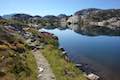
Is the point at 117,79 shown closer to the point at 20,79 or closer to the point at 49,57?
the point at 49,57

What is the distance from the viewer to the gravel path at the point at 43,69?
99.5ft

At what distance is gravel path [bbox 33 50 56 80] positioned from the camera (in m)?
30.3

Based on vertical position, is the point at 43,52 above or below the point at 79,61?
above

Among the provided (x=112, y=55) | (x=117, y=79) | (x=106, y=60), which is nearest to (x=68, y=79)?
(x=117, y=79)

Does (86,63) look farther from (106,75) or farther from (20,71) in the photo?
(20,71)

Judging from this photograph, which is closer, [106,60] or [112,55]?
[106,60]

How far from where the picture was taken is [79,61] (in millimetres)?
52312

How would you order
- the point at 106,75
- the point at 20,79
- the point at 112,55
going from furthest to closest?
1. the point at 112,55
2. the point at 106,75
3. the point at 20,79

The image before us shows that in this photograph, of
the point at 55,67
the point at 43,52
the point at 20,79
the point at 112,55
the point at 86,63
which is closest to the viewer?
the point at 20,79

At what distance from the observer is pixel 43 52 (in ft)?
150

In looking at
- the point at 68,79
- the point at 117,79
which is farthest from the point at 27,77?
the point at 117,79

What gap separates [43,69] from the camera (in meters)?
33.7

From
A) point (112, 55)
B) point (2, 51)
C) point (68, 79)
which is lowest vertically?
point (112, 55)

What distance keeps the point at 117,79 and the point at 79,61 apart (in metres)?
15.1
